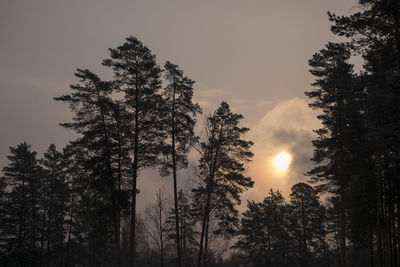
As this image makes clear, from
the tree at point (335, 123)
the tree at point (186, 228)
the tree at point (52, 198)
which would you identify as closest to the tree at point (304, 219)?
the tree at point (186, 228)

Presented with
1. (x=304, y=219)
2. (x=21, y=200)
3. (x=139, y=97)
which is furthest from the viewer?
(x=304, y=219)

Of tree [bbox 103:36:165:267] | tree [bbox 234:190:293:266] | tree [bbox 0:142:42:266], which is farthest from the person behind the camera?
tree [bbox 234:190:293:266]

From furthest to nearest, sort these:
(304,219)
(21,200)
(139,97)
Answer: (304,219) → (21,200) → (139,97)

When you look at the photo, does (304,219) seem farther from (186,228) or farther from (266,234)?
(186,228)

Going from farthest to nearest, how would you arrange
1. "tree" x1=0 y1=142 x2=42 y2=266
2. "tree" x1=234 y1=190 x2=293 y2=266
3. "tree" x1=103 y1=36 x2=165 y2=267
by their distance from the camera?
"tree" x1=234 y1=190 x2=293 y2=266 → "tree" x1=0 y1=142 x2=42 y2=266 → "tree" x1=103 y1=36 x2=165 y2=267

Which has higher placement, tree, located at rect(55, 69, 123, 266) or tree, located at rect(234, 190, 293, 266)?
tree, located at rect(55, 69, 123, 266)

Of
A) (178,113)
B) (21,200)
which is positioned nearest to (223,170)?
(178,113)

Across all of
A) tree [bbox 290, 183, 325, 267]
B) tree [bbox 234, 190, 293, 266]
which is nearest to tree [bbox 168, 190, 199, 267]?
tree [bbox 234, 190, 293, 266]

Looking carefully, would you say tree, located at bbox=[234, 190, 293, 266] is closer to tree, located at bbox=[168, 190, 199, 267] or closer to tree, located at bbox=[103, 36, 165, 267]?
tree, located at bbox=[168, 190, 199, 267]

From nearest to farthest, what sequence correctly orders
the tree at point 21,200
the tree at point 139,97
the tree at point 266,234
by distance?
the tree at point 139,97, the tree at point 21,200, the tree at point 266,234

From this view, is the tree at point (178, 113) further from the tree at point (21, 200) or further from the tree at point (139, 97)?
the tree at point (21, 200)

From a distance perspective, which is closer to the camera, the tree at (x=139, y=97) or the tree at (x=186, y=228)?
the tree at (x=139, y=97)

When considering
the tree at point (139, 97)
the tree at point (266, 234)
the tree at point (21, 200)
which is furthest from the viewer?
the tree at point (266, 234)

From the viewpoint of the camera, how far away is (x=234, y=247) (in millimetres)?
53188
